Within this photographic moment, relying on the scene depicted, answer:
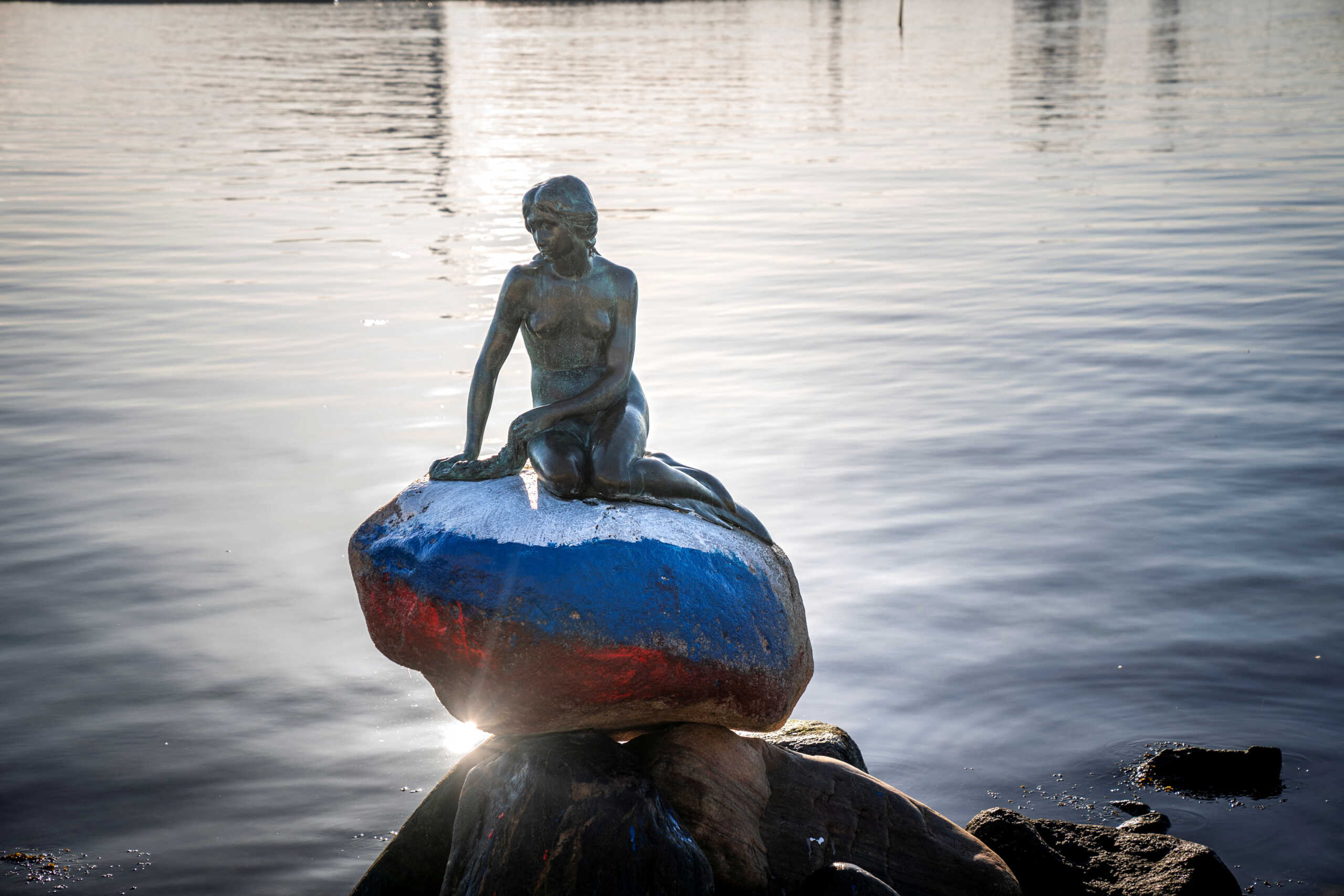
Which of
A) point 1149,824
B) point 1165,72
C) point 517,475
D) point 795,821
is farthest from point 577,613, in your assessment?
point 1165,72

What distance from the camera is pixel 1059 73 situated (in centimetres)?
5084

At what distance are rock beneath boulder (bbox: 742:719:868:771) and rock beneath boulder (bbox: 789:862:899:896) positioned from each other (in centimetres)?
114

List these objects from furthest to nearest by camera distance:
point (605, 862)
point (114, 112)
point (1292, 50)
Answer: point (1292, 50)
point (114, 112)
point (605, 862)

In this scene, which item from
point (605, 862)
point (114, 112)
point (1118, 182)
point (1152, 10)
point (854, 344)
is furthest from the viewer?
point (1152, 10)

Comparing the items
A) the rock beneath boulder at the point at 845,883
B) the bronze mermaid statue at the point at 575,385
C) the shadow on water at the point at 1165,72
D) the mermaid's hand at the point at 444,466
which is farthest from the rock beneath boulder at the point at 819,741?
the shadow on water at the point at 1165,72

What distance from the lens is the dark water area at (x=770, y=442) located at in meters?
8.12

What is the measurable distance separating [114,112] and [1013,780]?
128ft

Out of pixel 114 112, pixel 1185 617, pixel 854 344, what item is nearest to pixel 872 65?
pixel 114 112

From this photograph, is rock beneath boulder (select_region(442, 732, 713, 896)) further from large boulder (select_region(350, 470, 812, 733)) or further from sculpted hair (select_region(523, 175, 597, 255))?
sculpted hair (select_region(523, 175, 597, 255))

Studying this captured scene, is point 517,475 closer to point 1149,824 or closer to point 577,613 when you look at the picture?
point 577,613

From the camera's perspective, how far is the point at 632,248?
22359 millimetres

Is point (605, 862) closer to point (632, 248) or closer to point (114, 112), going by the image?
point (632, 248)

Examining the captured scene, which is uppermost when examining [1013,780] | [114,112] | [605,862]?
[114,112]

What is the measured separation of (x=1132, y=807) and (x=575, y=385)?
397 centimetres
